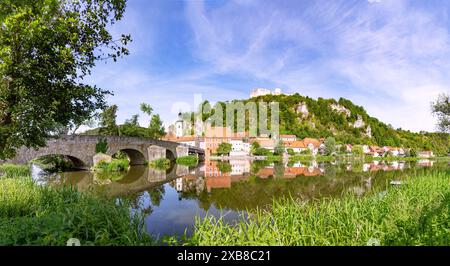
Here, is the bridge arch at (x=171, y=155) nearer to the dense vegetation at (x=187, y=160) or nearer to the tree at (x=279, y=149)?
the dense vegetation at (x=187, y=160)

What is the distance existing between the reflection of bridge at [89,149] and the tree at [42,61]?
1011cm

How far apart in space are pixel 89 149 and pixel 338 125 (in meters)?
121

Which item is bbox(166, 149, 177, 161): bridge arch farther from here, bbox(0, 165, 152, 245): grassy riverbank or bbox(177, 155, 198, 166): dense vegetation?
bbox(0, 165, 152, 245): grassy riverbank

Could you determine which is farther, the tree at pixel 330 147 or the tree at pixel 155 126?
the tree at pixel 330 147

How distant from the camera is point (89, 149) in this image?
27453 mm

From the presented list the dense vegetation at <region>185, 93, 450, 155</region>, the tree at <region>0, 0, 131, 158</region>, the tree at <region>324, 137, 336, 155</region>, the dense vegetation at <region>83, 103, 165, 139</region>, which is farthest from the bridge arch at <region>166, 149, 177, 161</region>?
the dense vegetation at <region>185, 93, 450, 155</region>

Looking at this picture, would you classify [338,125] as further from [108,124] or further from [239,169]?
[108,124]

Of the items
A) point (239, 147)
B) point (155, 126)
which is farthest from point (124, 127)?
point (239, 147)

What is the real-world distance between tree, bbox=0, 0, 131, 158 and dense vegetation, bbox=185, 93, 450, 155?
101764 mm

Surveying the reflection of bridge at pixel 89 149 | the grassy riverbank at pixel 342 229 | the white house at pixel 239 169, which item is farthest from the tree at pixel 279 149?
the grassy riverbank at pixel 342 229

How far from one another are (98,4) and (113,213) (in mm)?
5292

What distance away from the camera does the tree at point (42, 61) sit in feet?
20.4
